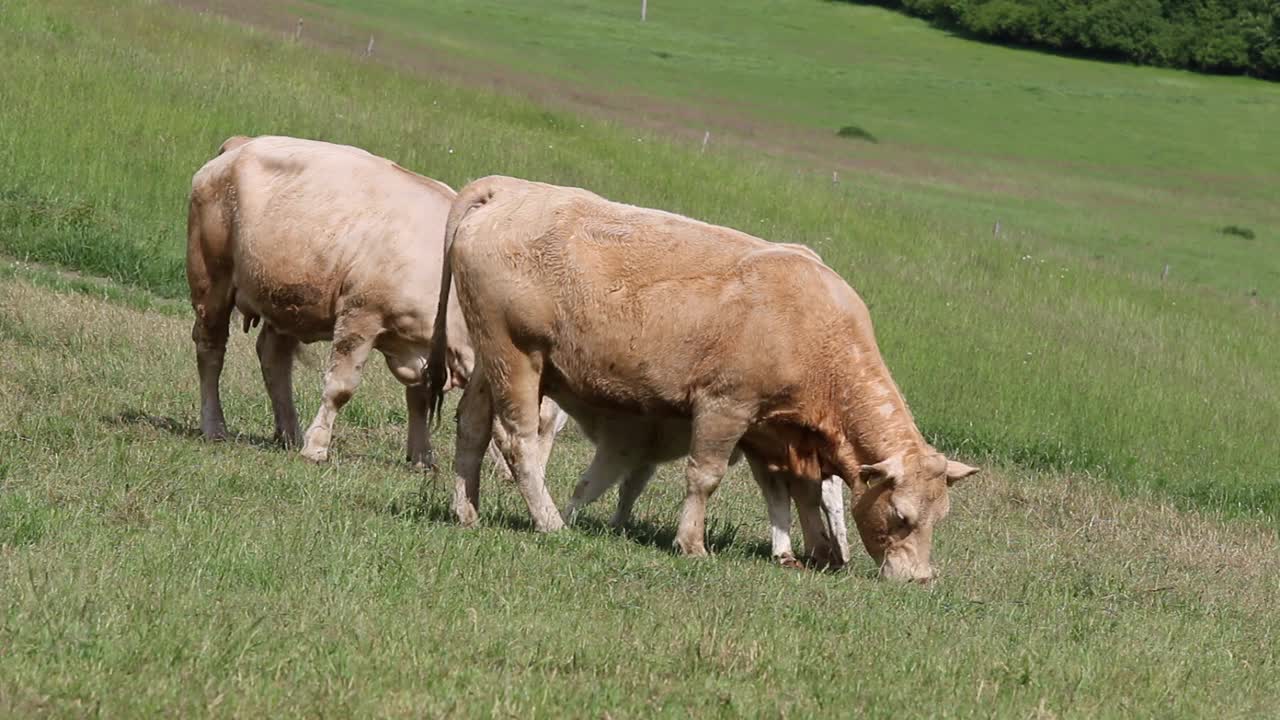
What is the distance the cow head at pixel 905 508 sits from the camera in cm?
986

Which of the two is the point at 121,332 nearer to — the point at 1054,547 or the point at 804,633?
the point at 1054,547

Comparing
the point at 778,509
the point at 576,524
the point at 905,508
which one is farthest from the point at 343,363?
the point at 905,508

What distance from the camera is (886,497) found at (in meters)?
9.95

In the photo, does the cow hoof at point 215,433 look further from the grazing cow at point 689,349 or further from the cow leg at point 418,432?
the grazing cow at point 689,349

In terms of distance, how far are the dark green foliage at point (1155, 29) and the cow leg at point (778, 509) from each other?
7543cm

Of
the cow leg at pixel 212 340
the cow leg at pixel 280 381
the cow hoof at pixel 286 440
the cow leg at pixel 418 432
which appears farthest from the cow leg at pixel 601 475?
the cow leg at pixel 212 340

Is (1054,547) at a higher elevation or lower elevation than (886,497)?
lower

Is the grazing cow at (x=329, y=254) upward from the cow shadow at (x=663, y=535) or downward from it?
upward

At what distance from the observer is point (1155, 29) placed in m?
82.3

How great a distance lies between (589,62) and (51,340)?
4906 centimetres

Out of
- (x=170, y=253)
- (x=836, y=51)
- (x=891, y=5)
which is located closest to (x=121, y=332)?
(x=170, y=253)

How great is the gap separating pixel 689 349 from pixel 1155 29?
7823 cm

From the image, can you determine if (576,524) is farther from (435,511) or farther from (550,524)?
(435,511)

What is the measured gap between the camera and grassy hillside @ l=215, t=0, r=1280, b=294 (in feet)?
138
